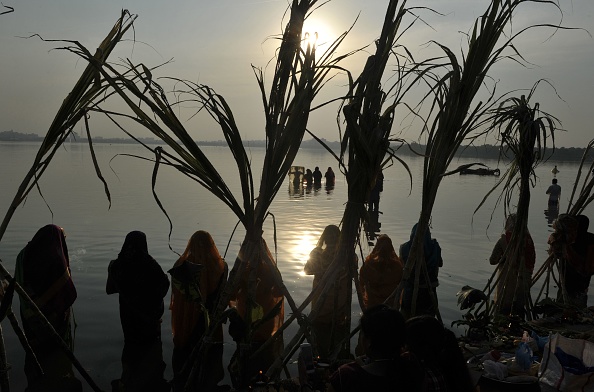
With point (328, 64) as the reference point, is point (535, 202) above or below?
below

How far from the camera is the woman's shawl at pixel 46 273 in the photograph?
4977mm

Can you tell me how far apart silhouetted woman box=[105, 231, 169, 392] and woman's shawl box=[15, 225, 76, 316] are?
45 centimetres

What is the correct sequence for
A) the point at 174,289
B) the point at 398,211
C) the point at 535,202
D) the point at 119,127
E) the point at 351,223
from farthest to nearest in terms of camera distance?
the point at 535,202 < the point at 398,211 < the point at 174,289 < the point at 351,223 < the point at 119,127

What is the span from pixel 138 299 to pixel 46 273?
0.88m

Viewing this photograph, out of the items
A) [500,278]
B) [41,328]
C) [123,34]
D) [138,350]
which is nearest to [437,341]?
[123,34]

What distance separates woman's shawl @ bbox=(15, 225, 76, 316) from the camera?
16.3 ft

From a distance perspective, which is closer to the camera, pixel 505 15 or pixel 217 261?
pixel 505 15

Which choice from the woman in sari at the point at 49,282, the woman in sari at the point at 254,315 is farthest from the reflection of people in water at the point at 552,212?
the woman in sari at the point at 49,282

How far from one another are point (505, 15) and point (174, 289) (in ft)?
12.0

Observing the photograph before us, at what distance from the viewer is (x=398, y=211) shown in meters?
18.6

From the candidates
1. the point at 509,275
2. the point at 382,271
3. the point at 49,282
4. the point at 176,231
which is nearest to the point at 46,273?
the point at 49,282

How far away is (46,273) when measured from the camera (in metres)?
5.04

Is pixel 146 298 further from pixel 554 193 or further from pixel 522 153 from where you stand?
pixel 554 193

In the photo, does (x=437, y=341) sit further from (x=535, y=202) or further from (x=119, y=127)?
(x=535, y=202)
